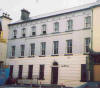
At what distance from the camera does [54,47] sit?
2591 centimetres

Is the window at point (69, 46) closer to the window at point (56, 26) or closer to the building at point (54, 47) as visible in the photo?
the building at point (54, 47)

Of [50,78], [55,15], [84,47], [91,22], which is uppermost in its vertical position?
[55,15]

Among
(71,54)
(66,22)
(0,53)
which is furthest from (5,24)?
(71,54)

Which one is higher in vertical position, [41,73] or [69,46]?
[69,46]

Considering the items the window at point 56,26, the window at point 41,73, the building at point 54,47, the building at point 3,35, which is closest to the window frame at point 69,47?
the building at point 54,47

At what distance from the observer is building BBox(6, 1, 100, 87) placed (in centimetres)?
2284

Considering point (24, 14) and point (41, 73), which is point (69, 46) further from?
point (24, 14)

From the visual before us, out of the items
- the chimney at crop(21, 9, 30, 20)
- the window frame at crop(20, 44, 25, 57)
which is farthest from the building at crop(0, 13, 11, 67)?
the window frame at crop(20, 44, 25, 57)

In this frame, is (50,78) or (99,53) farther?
(50,78)

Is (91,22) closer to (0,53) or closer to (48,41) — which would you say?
(48,41)

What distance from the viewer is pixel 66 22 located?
25.2 metres

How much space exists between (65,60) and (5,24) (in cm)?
1442

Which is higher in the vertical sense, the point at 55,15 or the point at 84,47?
the point at 55,15

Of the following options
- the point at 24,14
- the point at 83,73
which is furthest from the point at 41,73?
the point at 24,14
